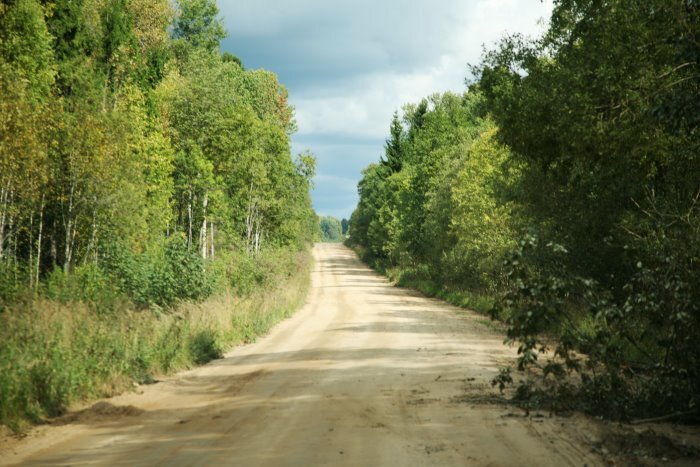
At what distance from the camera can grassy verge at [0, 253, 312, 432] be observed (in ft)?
33.0

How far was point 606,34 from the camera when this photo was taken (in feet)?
51.6

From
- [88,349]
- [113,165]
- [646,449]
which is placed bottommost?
[646,449]

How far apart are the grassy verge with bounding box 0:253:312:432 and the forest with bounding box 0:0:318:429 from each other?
4 cm

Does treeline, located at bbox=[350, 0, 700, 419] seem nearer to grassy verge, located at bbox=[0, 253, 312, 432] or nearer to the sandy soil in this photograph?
the sandy soil

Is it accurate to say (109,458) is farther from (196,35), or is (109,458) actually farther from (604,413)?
(196,35)

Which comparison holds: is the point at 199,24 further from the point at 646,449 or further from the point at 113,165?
the point at 646,449

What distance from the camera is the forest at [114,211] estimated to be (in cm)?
1294

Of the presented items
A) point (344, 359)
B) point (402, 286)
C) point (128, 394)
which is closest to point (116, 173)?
point (344, 359)

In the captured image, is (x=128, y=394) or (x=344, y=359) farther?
(x=344, y=359)

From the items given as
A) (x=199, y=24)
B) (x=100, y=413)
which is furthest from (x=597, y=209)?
(x=199, y=24)

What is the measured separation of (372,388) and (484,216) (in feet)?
71.9

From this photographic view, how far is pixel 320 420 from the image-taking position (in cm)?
925

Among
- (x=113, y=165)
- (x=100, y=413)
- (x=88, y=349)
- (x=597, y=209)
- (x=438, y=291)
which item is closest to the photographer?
(x=100, y=413)

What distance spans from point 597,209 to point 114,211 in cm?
1893
